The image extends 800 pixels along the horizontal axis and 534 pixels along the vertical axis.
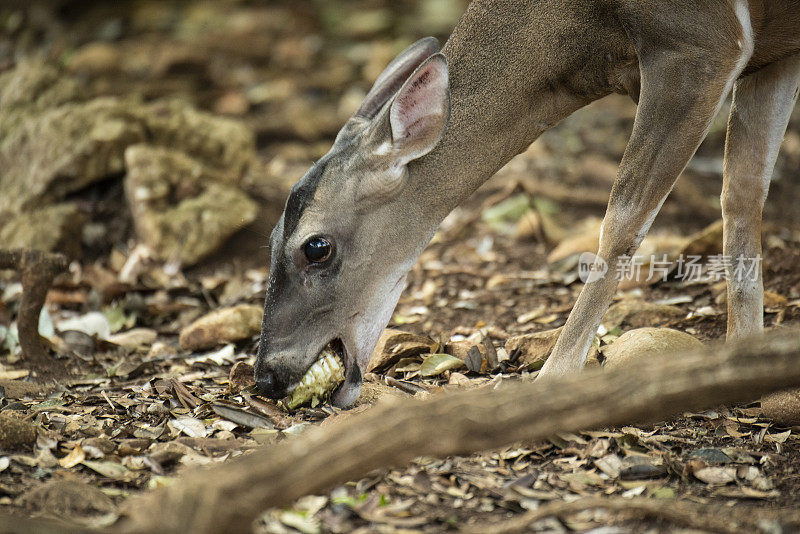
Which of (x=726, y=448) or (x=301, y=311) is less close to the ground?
(x=301, y=311)

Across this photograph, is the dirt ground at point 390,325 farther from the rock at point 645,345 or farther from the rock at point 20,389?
the rock at point 645,345

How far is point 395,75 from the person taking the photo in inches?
165

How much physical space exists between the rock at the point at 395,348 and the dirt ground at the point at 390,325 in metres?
0.05

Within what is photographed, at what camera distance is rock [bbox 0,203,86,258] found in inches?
247

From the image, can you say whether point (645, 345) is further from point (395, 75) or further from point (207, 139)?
point (207, 139)

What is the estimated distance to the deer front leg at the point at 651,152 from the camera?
3619 millimetres

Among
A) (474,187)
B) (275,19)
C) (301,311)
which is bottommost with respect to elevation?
(301,311)

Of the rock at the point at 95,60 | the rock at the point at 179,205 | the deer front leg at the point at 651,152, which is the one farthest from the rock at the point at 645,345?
the rock at the point at 95,60

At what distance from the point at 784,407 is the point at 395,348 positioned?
178cm

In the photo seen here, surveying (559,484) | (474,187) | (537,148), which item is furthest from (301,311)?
(537,148)

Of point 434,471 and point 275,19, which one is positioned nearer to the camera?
point 434,471

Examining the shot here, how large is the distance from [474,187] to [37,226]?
373cm

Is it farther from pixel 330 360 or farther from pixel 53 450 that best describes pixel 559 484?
pixel 53 450

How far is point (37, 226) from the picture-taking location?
6363mm
